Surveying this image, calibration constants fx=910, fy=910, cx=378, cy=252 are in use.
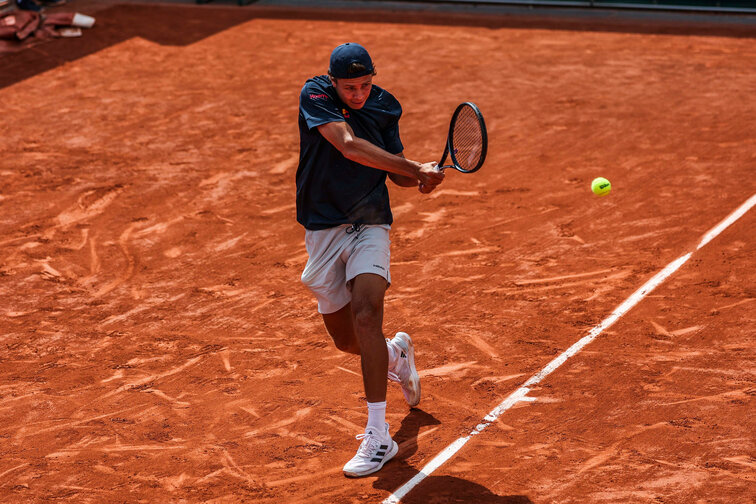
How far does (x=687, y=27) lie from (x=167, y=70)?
30.4 ft

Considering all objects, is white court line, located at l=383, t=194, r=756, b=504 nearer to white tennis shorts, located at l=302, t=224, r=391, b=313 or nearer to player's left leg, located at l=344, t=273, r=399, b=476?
player's left leg, located at l=344, t=273, r=399, b=476

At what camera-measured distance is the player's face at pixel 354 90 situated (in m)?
5.63

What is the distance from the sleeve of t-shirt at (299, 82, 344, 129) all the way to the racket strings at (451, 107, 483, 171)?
852 millimetres

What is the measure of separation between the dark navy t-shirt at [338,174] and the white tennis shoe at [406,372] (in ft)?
3.00

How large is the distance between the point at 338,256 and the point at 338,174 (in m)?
A: 0.53

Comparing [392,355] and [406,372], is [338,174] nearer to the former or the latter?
[392,355]

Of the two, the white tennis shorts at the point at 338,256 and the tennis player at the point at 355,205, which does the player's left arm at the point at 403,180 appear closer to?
the tennis player at the point at 355,205

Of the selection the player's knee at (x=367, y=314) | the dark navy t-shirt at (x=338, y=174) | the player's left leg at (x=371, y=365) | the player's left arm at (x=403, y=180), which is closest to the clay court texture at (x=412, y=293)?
the player's left leg at (x=371, y=365)

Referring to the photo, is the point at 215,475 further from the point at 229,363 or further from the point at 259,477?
the point at 229,363

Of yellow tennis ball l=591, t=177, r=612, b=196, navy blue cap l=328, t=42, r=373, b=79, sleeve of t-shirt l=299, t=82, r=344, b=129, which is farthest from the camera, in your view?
yellow tennis ball l=591, t=177, r=612, b=196

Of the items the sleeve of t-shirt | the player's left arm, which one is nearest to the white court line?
the player's left arm

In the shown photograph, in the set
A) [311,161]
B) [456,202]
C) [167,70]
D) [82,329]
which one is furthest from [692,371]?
[167,70]

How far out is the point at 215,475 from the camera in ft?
18.7

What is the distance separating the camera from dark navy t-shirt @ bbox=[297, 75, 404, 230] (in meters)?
5.82
